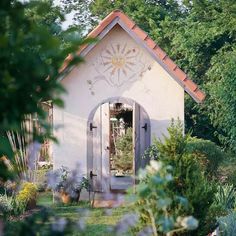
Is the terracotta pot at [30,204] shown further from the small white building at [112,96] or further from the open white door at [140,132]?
the open white door at [140,132]

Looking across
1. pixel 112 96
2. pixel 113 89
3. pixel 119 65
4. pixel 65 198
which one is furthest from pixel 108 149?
pixel 119 65

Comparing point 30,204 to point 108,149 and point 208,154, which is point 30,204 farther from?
point 208,154

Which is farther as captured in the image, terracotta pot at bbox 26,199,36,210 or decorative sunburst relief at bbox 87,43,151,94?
decorative sunburst relief at bbox 87,43,151,94

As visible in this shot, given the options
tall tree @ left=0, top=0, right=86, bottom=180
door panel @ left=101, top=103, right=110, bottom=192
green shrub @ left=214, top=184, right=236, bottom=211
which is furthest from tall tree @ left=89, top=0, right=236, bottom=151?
tall tree @ left=0, top=0, right=86, bottom=180

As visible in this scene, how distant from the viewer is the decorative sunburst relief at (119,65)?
47.5 ft

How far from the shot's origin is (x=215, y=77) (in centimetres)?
2270

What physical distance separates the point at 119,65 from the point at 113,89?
0.58 meters

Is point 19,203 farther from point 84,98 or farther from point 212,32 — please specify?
point 212,32

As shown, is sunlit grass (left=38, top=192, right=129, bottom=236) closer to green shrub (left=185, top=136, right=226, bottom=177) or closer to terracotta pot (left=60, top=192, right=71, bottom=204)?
terracotta pot (left=60, top=192, right=71, bottom=204)

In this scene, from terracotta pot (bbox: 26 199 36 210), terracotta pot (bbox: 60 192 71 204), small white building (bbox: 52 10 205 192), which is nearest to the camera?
terracotta pot (bbox: 26 199 36 210)

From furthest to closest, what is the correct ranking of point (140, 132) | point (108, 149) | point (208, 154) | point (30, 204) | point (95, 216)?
point (108, 149) → point (208, 154) → point (140, 132) → point (30, 204) → point (95, 216)

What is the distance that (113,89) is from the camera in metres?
14.6

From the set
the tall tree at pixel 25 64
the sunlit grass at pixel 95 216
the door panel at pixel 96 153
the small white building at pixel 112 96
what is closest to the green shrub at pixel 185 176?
the sunlit grass at pixel 95 216

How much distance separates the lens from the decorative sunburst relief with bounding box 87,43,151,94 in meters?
14.5
